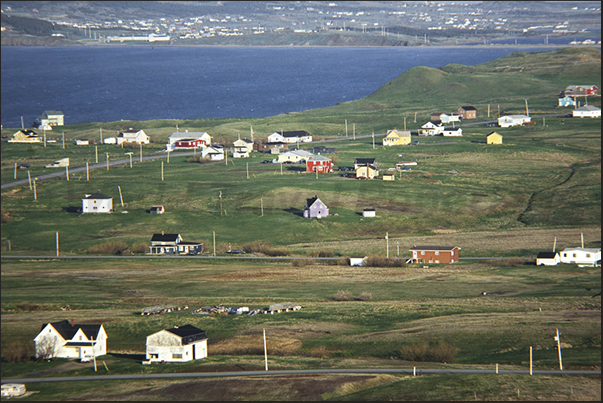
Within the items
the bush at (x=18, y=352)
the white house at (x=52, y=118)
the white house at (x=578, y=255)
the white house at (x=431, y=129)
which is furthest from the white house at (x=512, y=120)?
the bush at (x=18, y=352)

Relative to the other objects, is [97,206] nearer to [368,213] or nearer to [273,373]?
[368,213]

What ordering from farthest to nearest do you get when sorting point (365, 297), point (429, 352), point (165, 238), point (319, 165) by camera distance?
point (319, 165)
point (165, 238)
point (365, 297)
point (429, 352)

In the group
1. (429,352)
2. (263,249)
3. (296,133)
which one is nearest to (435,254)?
(263,249)

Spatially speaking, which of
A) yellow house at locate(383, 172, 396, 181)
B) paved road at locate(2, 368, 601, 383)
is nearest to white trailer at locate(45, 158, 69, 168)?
yellow house at locate(383, 172, 396, 181)

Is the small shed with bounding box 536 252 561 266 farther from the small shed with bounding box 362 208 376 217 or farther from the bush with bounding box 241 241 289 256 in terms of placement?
the bush with bounding box 241 241 289 256

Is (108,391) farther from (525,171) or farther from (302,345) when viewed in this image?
(525,171)

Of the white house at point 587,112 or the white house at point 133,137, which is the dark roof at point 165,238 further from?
the white house at point 587,112

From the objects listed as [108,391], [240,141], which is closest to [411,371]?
[108,391]
